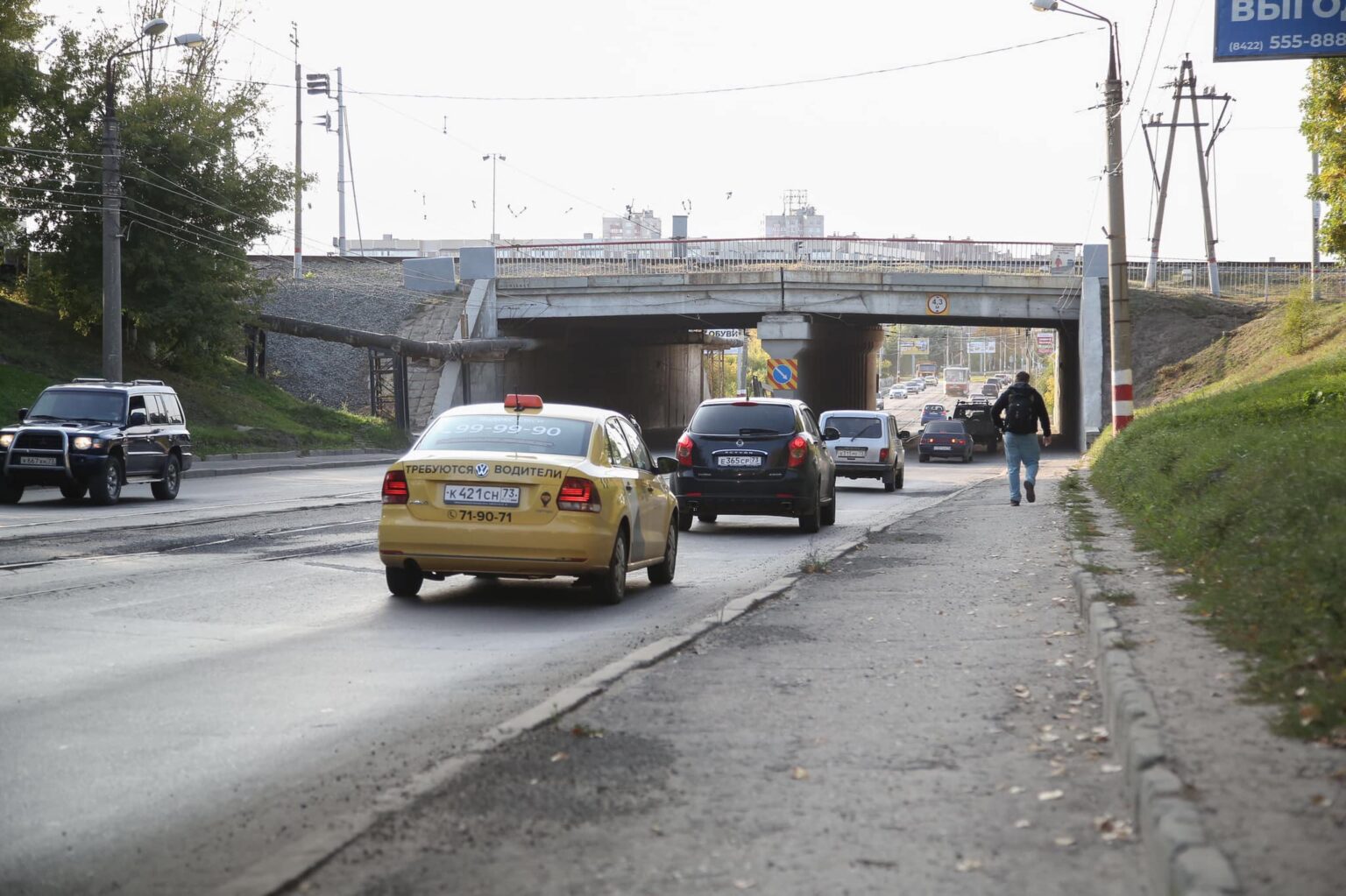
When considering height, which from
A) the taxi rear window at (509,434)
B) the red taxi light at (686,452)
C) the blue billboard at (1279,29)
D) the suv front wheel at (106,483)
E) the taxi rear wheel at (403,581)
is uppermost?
the blue billboard at (1279,29)

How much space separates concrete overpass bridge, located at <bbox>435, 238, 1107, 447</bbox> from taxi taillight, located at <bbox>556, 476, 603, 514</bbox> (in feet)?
132

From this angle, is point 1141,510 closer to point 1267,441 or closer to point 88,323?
point 1267,441

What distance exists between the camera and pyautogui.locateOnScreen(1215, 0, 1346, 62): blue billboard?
44.4 feet

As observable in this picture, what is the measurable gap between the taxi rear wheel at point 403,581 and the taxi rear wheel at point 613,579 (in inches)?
54.7

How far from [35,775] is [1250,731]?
4541 millimetres

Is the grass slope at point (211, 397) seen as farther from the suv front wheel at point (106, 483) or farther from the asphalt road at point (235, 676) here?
the asphalt road at point (235, 676)

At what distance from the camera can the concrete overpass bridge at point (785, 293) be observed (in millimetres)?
52844

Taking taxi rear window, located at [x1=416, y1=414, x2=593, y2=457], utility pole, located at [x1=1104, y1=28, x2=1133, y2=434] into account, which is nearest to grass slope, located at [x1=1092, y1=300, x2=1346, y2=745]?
taxi rear window, located at [x1=416, y1=414, x2=593, y2=457]

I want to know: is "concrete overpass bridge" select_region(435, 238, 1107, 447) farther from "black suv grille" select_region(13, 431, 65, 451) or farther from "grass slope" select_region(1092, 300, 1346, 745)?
"grass slope" select_region(1092, 300, 1346, 745)

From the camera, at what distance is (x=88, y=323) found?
139 feet

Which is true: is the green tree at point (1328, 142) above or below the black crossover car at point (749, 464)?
above

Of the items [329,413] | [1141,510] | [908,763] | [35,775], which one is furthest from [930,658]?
[329,413]

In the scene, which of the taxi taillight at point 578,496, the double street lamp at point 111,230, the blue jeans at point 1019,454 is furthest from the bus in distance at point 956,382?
the taxi taillight at point 578,496

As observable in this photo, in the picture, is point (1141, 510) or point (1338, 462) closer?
point (1338, 462)
